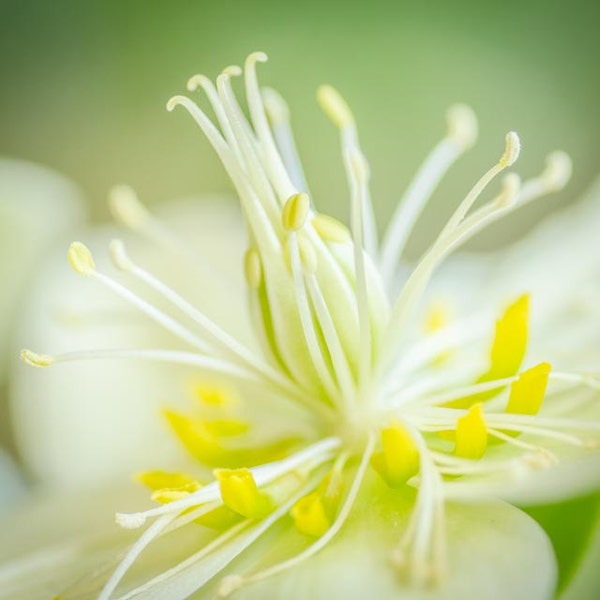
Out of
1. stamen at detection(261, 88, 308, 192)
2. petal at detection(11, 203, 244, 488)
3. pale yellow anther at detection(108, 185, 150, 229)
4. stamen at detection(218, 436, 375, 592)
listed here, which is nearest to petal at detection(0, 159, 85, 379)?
petal at detection(11, 203, 244, 488)

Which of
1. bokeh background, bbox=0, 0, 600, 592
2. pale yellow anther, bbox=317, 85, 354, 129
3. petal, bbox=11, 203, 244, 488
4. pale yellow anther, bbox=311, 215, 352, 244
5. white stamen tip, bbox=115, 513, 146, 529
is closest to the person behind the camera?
white stamen tip, bbox=115, 513, 146, 529

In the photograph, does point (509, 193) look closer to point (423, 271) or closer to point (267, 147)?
point (423, 271)

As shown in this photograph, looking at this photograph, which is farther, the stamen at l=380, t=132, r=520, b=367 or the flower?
the stamen at l=380, t=132, r=520, b=367

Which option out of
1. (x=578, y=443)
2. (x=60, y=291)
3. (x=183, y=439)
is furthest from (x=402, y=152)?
(x=578, y=443)

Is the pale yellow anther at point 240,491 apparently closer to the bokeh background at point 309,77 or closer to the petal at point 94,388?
the petal at point 94,388

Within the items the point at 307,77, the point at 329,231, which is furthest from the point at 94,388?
the point at 307,77

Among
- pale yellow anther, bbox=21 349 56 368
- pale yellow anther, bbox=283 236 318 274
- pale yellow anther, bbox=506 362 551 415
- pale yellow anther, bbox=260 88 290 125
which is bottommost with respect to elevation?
pale yellow anther, bbox=506 362 551 415

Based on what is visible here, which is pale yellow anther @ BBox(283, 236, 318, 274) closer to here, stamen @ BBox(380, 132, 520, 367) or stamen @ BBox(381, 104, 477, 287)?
stamen @ BBox(380, 132, 520, 367)
